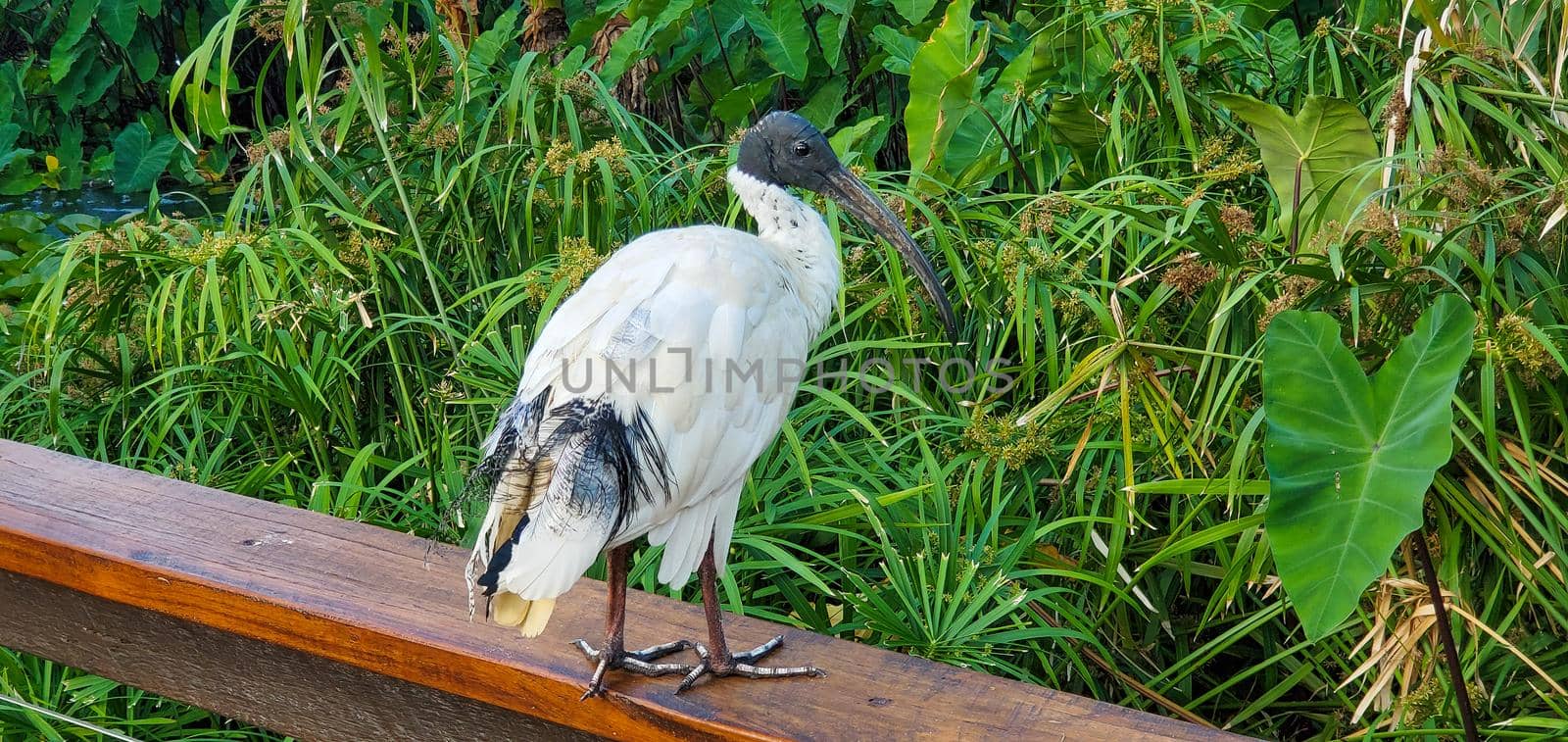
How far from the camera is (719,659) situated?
1.76m

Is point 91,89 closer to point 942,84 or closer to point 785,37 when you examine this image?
point 785,37

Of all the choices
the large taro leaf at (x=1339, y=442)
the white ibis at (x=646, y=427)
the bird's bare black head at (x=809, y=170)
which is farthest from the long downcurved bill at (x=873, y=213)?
the large taro leaf at (x=1339, y=442)

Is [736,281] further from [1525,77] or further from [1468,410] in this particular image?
[1525,77]

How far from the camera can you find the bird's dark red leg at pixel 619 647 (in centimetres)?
173


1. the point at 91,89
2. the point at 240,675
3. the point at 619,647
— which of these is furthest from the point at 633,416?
the point at 91,89

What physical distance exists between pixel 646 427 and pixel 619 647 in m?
0.28

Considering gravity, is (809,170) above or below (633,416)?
above

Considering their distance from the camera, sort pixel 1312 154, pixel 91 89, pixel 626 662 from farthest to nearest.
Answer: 1. pixel 91 89
2. pixel 1312 154
3. pixel 626 662

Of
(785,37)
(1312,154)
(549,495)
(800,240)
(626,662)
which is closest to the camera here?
(549,495)

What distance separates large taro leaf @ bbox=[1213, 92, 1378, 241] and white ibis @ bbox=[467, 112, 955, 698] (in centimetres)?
100

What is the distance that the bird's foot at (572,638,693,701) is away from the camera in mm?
1667

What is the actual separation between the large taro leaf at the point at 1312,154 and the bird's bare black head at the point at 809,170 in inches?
28.1

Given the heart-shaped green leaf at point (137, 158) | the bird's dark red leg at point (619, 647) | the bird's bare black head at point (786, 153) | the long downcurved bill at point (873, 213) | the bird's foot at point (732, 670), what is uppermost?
the bird's bare black head at point (786, 153)

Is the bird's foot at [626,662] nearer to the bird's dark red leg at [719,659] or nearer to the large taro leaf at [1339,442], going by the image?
the bird's dark red leg at [719,659]
